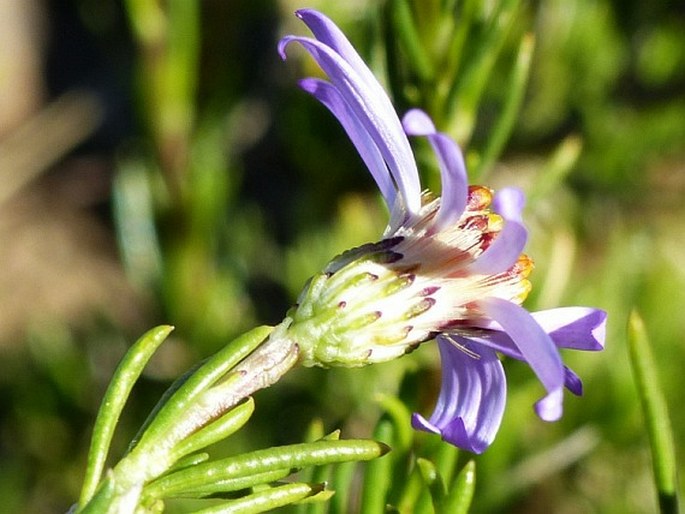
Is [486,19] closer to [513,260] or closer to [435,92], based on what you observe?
[435,92]

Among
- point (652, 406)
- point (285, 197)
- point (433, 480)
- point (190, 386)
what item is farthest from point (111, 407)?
point (285, 197)

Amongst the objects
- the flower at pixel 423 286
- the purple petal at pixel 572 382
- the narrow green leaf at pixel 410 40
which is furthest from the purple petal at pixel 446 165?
the narrow green leaf at pixel 410 40

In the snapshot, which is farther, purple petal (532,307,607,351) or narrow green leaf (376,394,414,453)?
narrow green leaf (376,394,414,453)

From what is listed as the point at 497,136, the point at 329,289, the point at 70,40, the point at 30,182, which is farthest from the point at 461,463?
the point at 70,40

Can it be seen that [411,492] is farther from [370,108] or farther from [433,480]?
[370,108]

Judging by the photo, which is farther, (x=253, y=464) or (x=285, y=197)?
(x=285, y=197)

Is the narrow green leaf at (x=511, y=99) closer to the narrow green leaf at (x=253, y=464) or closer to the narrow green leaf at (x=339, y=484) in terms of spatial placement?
the narrow green leaf at (x=339, y=484)

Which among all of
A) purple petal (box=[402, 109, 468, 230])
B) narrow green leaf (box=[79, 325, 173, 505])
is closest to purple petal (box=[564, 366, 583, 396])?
purple petal (box=[402, 109, 468, 230])

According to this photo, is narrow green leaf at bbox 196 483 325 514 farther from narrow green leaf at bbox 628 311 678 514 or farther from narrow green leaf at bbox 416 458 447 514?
narrow green leaf at bbox 628 311 678 514
